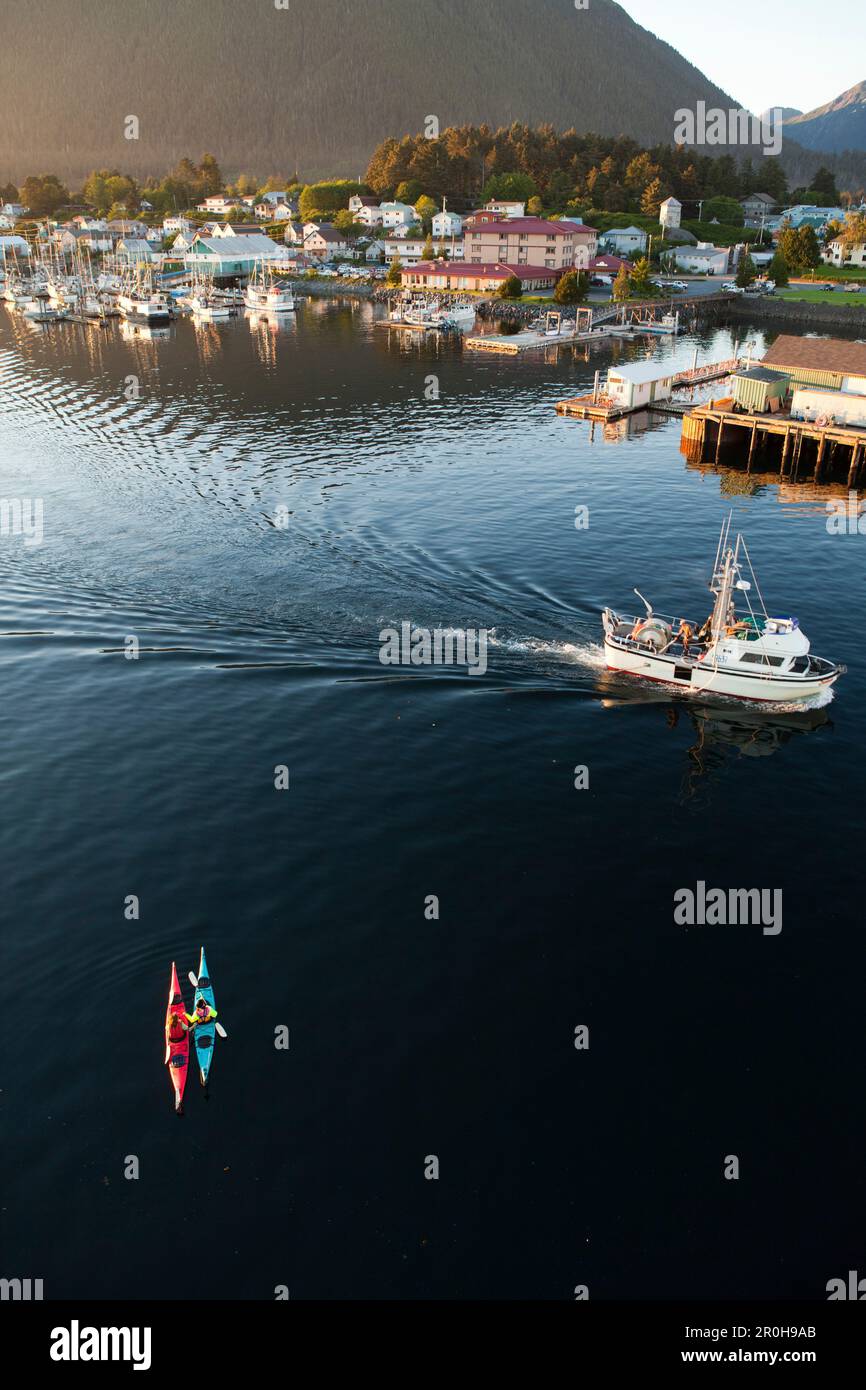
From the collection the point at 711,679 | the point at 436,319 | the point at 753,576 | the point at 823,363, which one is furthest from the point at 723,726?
the point at 436,319

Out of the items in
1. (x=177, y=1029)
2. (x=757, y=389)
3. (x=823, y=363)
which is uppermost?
(x=823, y=363)

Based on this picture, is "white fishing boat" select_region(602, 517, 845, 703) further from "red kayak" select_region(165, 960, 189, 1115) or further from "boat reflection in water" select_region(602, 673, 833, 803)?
"red kayak" select_region(165, 960, 189, 1115)

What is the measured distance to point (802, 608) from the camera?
62.6 meters

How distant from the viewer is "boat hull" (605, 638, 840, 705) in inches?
1933

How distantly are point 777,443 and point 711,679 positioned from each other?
69.8 m

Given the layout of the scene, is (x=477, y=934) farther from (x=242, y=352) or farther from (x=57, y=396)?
(x=242, y=352)

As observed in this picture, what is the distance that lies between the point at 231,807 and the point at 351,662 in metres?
14.4

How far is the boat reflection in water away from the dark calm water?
222mm

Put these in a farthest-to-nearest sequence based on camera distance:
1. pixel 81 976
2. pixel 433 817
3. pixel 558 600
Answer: pixel 558 600, pixel 433 817, pixel 81 976

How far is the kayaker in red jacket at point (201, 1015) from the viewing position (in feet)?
96.5

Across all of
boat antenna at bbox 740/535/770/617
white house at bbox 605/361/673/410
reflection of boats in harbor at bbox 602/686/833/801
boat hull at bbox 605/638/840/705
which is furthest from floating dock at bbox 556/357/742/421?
reflection of boats in harbor at bbox 602/686/833/801

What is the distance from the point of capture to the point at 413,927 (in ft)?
114

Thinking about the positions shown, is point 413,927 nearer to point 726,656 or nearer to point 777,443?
point 726,656
